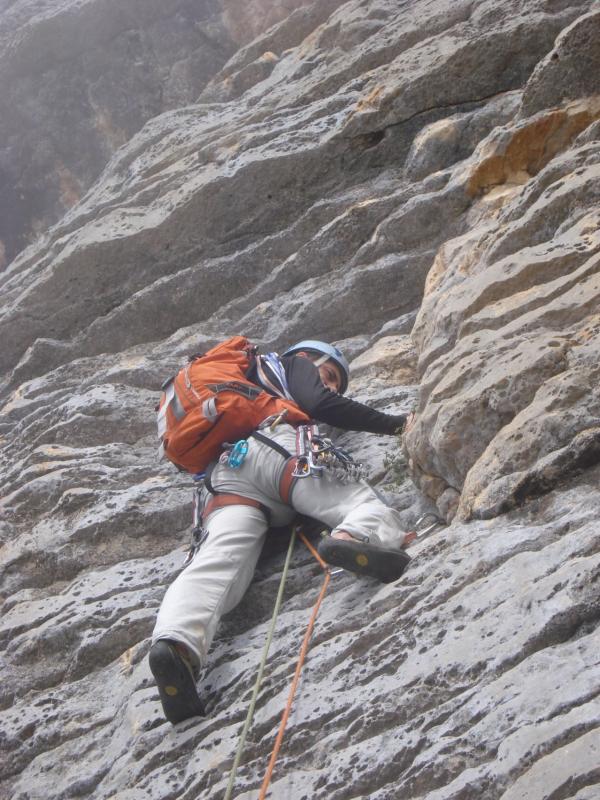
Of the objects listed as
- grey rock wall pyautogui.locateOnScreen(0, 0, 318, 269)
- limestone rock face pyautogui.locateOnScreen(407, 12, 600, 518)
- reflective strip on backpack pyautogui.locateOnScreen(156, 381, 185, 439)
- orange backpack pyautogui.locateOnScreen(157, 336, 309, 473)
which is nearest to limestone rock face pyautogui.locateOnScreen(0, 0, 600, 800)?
limestone rock face pyautogui.locateOnScreen(407, 12, 600, 518)

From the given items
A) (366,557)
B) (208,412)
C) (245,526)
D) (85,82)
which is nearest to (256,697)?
(366,557)

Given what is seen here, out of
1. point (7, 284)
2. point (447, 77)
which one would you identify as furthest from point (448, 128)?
point (7, 284)

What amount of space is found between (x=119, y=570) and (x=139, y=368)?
13.5 ft

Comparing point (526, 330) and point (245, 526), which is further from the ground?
point (526, 330)

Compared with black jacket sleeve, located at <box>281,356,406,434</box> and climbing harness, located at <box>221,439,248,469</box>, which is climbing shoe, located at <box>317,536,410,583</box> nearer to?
climbing harness, located at <box>221,439,248,469</box>

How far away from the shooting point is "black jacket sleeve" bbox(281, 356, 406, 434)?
7660 millimetres

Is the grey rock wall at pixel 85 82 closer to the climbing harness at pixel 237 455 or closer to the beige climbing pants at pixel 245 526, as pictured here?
the climbing harness at pixel 237 455

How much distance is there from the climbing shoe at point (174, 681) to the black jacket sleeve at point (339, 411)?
2789mm

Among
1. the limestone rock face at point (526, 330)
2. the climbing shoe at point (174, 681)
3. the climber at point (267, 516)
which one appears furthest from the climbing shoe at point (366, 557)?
the climbing shoe at point (174, 681)

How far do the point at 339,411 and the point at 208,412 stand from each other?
1278 mm

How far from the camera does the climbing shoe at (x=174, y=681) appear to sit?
552cm

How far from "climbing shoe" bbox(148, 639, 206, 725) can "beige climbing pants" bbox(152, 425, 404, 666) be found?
103 millimetres

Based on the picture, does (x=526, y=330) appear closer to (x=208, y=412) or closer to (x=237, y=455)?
(x=237, y=455)

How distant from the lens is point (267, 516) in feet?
23.2
